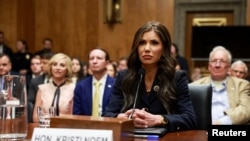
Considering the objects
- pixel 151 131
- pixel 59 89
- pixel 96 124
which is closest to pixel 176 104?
pixel 151 131

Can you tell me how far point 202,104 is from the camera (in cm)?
265

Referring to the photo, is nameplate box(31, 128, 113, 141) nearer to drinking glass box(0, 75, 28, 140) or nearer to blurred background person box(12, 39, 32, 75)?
drinking glass box(0, 75, 28, 140)

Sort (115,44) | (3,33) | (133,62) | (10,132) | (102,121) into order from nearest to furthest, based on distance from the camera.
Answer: (102,121), (10,132), (133,62), (115,44), (3,33)

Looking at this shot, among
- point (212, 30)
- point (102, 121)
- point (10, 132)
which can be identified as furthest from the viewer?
point (212, 30)

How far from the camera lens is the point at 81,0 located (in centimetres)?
911

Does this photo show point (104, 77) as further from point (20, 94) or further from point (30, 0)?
point (30, 0)

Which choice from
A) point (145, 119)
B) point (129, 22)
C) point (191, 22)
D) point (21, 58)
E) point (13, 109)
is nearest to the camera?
point (13, 109)

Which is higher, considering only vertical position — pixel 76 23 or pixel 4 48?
pixel 76 23

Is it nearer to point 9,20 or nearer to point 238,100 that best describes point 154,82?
point 238,100

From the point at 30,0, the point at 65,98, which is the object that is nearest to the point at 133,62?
the point at 65,98

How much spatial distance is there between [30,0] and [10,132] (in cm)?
827

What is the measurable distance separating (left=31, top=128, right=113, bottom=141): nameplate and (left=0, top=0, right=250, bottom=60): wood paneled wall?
7.11m

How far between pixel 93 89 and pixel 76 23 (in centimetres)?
547

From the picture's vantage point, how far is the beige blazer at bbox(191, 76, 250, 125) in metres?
3.48
